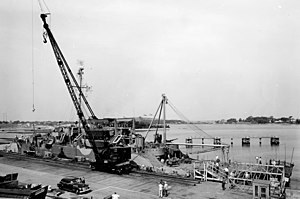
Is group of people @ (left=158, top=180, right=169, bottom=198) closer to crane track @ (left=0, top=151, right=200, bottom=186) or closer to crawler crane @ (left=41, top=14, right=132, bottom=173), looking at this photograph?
crane track @ (left=0, top=151, right=200, bottom=186)

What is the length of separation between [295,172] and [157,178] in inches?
1448

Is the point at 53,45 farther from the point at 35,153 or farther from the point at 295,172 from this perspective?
the point at 295,172

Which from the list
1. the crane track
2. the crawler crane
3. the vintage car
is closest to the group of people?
the crane track

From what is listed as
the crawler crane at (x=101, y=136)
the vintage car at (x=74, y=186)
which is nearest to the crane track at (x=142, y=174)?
the crawler crane at (x=101, y=136)

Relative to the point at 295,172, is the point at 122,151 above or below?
above

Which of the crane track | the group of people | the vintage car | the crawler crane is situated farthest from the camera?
the crawler crane

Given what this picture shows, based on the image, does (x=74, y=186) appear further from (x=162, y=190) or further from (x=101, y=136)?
(x=101, y=136)

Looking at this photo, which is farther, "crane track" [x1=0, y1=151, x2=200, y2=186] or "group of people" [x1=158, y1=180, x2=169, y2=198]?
"crane track" [x1=0, y1=151, x2=200, y2=186]

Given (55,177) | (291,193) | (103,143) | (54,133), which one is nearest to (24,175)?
(55,177)

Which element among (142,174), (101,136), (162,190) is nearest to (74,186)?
(162,190)

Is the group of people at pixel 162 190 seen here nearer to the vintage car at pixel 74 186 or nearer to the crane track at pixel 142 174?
the crane track at pixel 142 174

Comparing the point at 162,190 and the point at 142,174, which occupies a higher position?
the point at 162,190

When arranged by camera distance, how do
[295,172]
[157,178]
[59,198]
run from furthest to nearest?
[295,172] < [157,178] < [59,198]

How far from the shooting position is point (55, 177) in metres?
31.0
